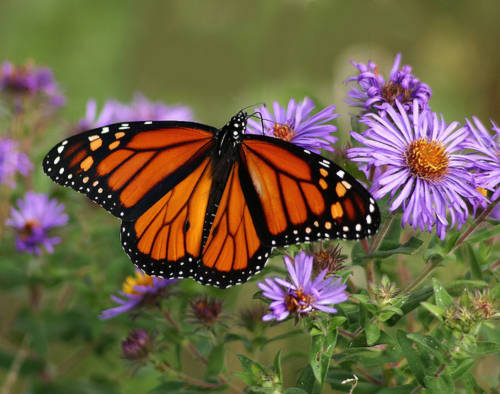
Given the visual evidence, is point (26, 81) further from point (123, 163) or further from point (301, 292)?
point (301, 292)

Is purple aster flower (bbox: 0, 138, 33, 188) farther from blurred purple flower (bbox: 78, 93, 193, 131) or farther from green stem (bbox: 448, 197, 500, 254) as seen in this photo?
green stem (bbox: 448, 197, 500, 254)

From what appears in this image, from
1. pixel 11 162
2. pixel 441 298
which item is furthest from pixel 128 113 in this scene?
pixel 441 298

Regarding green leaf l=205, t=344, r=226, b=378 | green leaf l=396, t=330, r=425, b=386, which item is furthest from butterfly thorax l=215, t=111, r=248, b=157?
green leaf l=396, t=330, r=425, b=386

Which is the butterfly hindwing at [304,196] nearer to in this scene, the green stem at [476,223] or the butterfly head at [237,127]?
the butterfly head at [237,127]

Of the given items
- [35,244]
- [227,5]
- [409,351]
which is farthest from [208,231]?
[227,5]

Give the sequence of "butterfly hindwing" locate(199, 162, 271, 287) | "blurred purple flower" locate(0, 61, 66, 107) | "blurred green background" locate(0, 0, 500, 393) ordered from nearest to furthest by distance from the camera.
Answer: "butterfly hindwing" locate(199, 162, 271, 287) → "blurred purple flower" locate(0, 61, 66, 107) → "blurred green background" locate(0, 0, 500, 393)

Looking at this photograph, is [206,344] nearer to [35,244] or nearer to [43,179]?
[35,244]

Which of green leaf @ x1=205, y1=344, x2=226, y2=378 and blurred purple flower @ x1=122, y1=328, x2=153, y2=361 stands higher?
blurred purple flower @ x1=122, y1=328, x2=153, y2=361

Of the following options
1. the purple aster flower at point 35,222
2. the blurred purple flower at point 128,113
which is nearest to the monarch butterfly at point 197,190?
the purple aster flower at point 35,222
